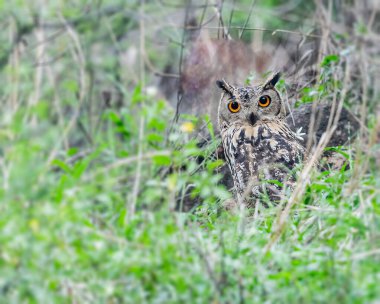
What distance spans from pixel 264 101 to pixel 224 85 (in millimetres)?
290

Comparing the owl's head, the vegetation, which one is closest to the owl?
the owl's head

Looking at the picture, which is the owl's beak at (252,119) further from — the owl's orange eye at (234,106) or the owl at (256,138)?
the owl's orange eye at (234,106)

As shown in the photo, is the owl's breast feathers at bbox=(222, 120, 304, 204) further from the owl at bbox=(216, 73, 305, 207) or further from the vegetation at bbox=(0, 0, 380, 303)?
the vegetation at bbox=(0, 0, 380, 303)

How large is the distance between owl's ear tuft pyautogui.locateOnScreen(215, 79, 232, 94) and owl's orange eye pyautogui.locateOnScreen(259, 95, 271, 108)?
226mm

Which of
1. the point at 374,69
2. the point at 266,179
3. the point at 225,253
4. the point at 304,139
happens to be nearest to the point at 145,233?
the point at 225,253

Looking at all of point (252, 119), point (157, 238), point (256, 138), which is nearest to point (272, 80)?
point (252, 119)

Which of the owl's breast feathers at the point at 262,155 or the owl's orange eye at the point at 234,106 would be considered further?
the owl's orange eye at the point at 234,106

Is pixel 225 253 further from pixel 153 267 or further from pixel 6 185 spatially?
pixel 6 185

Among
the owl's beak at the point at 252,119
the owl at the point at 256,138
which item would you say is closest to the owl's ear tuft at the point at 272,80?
the owl at the point at 256,138

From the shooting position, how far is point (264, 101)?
516cm

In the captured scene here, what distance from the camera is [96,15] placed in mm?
5586

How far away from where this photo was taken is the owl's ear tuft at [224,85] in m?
5.17

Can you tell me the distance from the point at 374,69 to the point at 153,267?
3619 millimetres

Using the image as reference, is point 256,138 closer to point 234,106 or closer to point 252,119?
point 252,119
